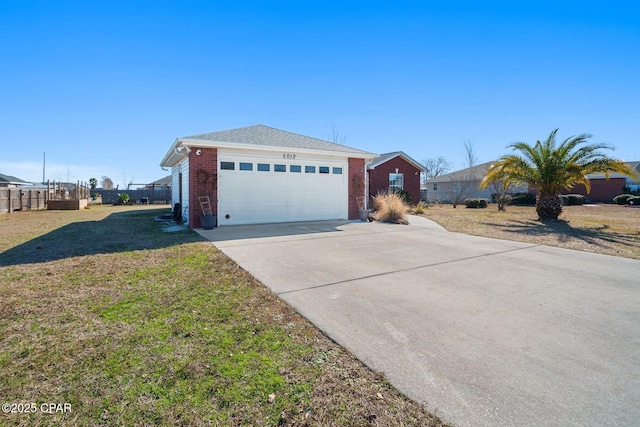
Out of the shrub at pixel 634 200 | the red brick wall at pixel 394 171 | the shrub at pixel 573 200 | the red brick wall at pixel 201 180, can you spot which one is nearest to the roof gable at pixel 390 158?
the red brick wall at pixel 394 171

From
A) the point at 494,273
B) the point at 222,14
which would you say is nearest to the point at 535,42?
the point at 494,273

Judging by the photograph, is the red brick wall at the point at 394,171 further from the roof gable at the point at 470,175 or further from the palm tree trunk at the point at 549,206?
the roof gable at the point at 470,175

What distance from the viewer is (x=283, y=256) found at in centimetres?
621

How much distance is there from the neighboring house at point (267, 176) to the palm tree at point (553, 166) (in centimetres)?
645

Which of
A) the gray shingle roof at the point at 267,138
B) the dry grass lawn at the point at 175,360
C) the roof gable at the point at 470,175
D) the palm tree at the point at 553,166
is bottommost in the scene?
the dry grass lawn at the point at 175,360

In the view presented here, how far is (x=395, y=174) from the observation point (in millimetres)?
22562

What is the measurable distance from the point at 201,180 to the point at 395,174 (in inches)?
633

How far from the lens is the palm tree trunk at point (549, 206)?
12.8 m

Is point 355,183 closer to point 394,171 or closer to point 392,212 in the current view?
point 392,212

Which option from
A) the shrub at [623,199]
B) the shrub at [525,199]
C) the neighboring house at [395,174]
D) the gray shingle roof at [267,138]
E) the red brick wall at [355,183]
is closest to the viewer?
the gray shingle roof at [267,138]

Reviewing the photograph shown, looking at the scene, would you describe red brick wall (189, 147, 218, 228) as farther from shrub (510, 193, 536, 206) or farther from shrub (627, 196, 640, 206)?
shrub (627, 196, 640, 206)

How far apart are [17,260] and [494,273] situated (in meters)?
8.99

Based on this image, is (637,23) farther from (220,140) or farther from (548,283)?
(220,140)

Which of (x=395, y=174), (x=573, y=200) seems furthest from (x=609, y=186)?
(x=395, y=174)
